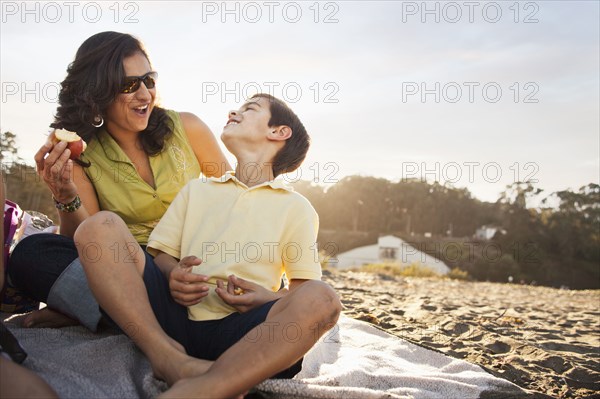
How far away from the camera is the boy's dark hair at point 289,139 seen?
130 inches

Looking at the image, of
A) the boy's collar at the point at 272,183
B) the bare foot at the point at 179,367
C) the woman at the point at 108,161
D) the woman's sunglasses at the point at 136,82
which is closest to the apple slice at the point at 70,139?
the woman at the point at 108,161

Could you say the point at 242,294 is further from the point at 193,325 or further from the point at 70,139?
the point at 70,139

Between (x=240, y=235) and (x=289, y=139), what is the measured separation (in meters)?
0.92

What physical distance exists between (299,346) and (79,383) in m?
0.92

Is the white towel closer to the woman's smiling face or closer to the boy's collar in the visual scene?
the boy's collar

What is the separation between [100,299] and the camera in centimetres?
232

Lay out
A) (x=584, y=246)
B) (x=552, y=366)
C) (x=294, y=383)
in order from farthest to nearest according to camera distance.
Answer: (x=584, y=246), (x=552, y=366), (x=294, y=383)

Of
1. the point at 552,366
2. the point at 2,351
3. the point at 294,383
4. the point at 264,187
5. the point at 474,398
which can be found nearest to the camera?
the point at 2,351

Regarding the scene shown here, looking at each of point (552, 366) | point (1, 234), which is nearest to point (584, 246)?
point (552, 366)

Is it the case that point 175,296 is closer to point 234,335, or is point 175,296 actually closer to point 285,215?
point 234,335

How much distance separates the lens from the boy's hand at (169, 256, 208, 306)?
7.57ft

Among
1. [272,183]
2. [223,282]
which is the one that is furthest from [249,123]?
[223,282]

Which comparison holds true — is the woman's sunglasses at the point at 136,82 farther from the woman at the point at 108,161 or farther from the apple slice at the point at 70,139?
the apple slice at the point at 70,139

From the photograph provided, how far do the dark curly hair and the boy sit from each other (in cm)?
78
